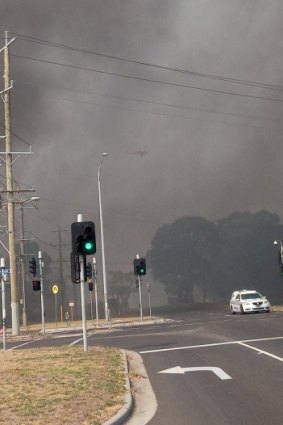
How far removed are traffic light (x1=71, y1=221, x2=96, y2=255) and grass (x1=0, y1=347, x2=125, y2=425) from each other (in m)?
3.09

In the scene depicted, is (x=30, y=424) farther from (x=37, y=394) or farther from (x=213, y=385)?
(x=213, y=385)

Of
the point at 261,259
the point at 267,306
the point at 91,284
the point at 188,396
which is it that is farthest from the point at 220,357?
the point at 261,259

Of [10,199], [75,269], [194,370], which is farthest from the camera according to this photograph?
[10,199]

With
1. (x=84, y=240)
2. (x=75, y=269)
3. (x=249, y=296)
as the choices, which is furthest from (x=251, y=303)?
(x=84, y=240)

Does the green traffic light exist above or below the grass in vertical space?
above

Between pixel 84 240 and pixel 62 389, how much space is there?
8213mm

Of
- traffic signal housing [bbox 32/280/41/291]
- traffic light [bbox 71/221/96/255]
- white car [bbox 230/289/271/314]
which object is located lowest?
white car [bbox 230/289/271/314]

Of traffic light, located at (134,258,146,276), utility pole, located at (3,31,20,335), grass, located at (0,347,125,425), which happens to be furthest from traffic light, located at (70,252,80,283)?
traffic light, located at (134,258,146,276)

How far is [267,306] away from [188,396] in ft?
124

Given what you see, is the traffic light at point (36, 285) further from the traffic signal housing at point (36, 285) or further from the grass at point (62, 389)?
the grass at point (62, 389)

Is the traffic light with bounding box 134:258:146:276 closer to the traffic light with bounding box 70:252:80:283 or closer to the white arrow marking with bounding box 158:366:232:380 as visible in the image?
the traffic light with bounding box 70:252:80:283

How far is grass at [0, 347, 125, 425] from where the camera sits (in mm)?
9289

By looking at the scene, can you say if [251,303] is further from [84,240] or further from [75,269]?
[84,240]

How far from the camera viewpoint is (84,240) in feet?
64.7
